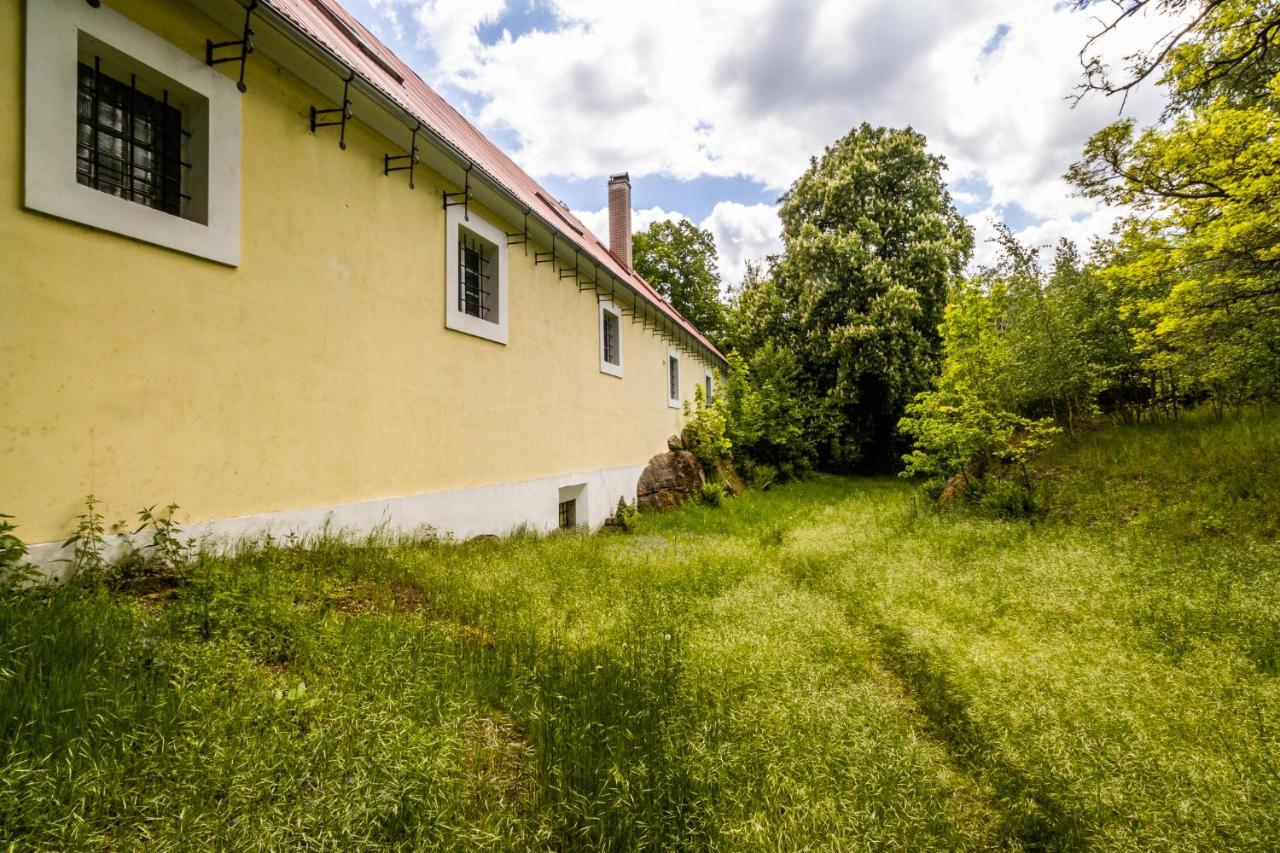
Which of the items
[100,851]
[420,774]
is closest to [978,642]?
[420,774]

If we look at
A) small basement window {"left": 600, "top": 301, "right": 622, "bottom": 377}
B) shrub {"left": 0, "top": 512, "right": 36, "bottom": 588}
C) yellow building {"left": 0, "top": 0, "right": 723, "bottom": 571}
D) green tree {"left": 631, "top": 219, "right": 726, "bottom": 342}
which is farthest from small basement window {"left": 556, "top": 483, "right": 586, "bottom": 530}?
green tree {"left": 631, "top": 219, "right": 726, "bottom": 342}

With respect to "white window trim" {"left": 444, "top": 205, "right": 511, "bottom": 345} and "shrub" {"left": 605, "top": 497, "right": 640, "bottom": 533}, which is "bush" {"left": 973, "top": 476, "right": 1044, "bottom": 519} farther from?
"white window trim" {"left": 444, "top": 205, "right": 511, "bottom": 345}

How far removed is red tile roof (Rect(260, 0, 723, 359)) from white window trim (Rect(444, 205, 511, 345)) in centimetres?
63

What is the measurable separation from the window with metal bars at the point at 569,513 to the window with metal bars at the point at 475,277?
160 inches

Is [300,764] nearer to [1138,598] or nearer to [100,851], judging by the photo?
[100,851]

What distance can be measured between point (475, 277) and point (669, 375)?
928 centimetres

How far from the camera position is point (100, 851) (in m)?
1.60

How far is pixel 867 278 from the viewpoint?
1719 cm

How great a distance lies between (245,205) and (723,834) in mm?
5349

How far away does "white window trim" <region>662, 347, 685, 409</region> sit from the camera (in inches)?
610

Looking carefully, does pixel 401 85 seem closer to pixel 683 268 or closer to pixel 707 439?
pixel 707 439

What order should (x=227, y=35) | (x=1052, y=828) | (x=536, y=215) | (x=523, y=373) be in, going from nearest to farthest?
1. (x=1052, y=828)
2. (x=227, y=35)
3. (x=536, y=215)
4. (x=523, y=373)

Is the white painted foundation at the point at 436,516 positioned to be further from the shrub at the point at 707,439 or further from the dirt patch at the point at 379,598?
the shrub at the point at 707,439

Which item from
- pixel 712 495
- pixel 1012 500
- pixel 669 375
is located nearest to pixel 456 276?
pixel 712 495
